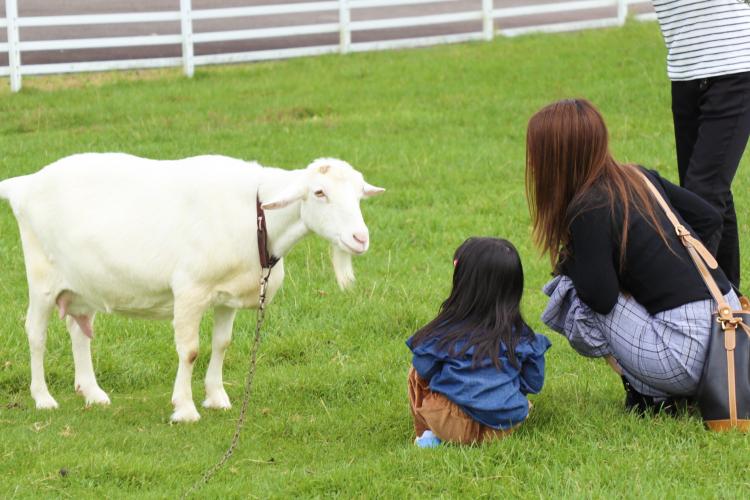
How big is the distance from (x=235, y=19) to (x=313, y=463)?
47.5 feet

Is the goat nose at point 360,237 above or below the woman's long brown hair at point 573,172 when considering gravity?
below

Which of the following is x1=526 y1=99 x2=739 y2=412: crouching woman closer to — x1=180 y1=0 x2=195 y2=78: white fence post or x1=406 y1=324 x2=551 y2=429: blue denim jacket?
x1=406 y1=324 x2=551 y2=429: blue denim jacket

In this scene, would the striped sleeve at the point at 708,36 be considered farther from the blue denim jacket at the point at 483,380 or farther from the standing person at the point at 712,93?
the blue denim jacket at the point at 483,380

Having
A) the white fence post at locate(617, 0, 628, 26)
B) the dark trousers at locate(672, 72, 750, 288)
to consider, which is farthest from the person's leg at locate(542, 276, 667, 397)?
the white fence post at locate(617, 0, 628, 26)

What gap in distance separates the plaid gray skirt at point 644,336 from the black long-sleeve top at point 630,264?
0.19 ft

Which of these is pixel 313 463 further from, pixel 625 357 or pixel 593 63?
pixel 593 63

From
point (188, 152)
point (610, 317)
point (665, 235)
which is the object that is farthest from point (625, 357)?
point (188, 152)

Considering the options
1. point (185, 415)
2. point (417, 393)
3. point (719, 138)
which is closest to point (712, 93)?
point (719, 138)

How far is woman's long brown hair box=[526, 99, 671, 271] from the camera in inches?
171

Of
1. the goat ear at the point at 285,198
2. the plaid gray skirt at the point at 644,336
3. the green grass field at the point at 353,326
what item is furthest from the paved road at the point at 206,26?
the plaid gray skirt at the point at 644,336

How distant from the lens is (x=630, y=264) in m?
4.38

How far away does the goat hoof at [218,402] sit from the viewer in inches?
219

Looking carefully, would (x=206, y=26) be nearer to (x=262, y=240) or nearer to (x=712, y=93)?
(x=262, y=240)

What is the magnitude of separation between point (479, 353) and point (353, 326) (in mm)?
2303
